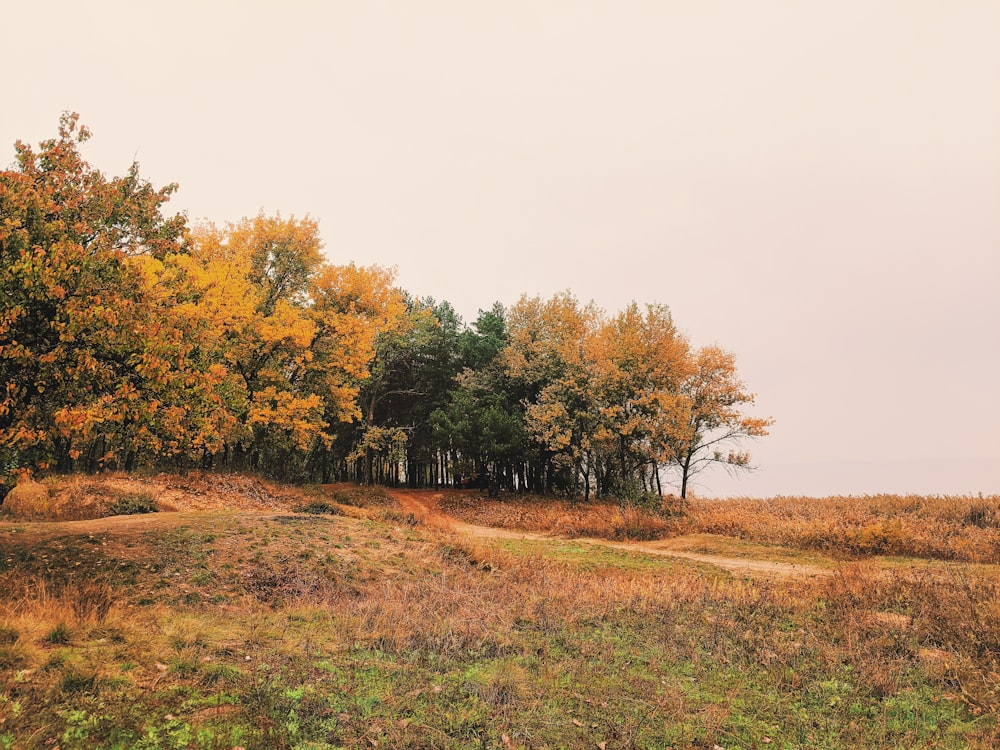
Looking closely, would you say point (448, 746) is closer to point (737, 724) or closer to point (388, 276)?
point (737, 724)

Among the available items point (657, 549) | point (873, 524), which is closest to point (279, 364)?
point (657, 549)

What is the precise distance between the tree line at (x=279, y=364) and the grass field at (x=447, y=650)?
11.7 feet

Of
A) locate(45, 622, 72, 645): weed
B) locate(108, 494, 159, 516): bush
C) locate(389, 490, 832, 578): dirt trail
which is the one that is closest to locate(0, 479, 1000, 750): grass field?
locate(45, 622, 72, 645): weed

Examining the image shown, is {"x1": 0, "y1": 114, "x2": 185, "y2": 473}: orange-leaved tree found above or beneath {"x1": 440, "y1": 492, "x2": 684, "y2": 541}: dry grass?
above

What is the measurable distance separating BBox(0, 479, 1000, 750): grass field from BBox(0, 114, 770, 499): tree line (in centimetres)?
357

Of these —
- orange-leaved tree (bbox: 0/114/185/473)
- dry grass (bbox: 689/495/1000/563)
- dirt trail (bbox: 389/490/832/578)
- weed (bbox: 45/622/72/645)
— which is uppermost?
orange-leaved tree (bbox: 0/114/185/473)

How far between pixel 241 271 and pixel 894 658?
3081 centimetres

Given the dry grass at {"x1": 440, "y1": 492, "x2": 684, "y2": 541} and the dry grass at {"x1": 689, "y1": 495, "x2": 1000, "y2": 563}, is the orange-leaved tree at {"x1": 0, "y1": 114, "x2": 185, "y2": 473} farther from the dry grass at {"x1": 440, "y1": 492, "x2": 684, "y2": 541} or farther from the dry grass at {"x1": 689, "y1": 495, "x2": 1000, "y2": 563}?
the dry grass at {"x1": 689, "y1": 495, "x2": 1000, "y2": 563}

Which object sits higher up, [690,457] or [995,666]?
[690,457]

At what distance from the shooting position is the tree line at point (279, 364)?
12.3 m

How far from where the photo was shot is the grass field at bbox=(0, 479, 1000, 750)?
21.1ft

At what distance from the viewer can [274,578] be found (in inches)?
533

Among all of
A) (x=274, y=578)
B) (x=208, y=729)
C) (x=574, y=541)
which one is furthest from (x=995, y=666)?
(x=574, y=541)

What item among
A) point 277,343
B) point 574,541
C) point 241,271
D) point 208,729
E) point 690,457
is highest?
point 241,271
